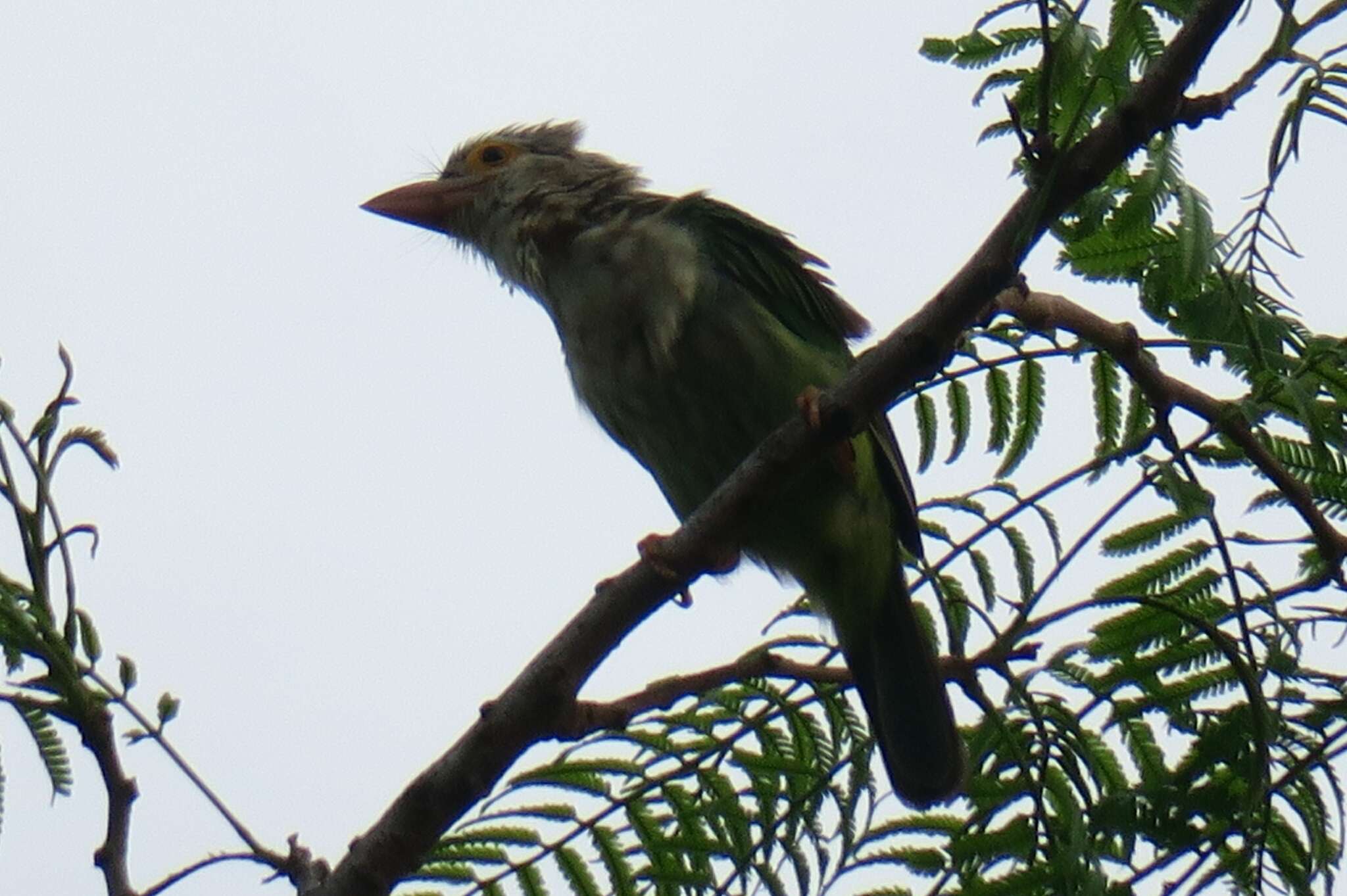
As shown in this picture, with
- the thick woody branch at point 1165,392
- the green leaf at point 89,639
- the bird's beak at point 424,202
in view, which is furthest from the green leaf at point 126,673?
the bird's beak at point 424,202

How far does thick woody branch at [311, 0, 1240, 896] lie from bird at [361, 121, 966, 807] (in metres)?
1.00

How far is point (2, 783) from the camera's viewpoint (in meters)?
1.94

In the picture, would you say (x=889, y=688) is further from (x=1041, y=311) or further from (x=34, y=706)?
(x=34, y=706)

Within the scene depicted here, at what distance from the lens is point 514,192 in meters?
4.30

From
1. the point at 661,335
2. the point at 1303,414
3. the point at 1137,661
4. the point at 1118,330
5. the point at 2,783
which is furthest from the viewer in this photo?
the point at 661,335

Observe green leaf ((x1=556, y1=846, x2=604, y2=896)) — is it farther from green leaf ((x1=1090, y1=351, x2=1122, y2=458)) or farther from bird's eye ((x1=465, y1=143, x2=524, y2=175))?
bird's eye ((x1=465, y1=143, x2=524, y2=175))

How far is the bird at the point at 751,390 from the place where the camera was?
11.6ft

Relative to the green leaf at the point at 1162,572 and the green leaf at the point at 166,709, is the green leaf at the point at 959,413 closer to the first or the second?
the green leaf at the point at 1162,572

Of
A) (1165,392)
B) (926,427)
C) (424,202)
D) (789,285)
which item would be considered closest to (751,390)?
(789,285)

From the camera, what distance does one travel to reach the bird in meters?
3.54

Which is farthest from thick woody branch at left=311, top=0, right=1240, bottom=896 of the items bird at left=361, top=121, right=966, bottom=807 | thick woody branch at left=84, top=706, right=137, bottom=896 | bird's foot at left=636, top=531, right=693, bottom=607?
bird at left=361, top=121, right=966, bottom=807

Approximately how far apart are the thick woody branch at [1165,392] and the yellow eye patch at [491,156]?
212 centimetres

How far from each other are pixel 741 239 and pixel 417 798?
→ 1.86 meters

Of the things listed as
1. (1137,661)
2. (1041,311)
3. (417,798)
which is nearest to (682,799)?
(417,798)
